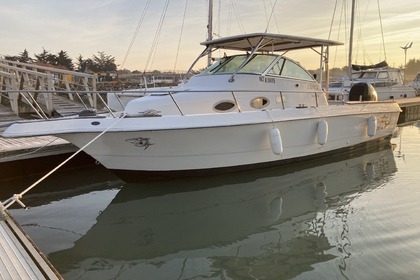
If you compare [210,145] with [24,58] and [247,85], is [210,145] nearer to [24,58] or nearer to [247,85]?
[247,85]

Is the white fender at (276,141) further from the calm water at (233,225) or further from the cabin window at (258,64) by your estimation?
the cabin window at (258,64)

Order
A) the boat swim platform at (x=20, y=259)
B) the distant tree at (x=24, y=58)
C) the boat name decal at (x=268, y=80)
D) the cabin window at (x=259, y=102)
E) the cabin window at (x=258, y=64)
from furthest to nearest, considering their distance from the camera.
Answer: the distant tree at (x=24, y=58), the cabin window at (x=258, y=64), the boat name decal at (x=268, y=80), the cabin window at (x=259, y=102), the boat swim platform at (x=20, y=259)

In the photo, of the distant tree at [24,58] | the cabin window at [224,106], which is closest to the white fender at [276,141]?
the cabin window at [224,106]

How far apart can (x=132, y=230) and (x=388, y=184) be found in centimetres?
528

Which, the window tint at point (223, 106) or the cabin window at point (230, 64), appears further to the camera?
the cabin window at point (230, 64)

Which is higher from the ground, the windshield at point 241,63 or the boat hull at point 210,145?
the windshield at point 241,63

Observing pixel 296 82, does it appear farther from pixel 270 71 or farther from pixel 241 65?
pixel 241 65

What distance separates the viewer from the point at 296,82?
8.98 meters

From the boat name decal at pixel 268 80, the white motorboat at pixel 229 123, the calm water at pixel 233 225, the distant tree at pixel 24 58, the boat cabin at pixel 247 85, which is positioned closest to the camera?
the calm water at pixel 233 225

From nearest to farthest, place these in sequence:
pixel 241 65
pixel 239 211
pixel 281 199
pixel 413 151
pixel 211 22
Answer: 1. pixel 239 211
2. pixel 281 199
3. pixel 241 65
4. pixel 413 151
5. pixel 211 22

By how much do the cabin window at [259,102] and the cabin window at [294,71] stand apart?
95 centimetres

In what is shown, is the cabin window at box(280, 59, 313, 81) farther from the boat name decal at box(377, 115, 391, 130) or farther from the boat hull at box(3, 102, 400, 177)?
the boat name decal at box(377, 115, 391, 130)

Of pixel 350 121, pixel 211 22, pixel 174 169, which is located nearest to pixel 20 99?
pixel 211 22

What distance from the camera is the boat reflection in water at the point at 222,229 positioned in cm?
434
